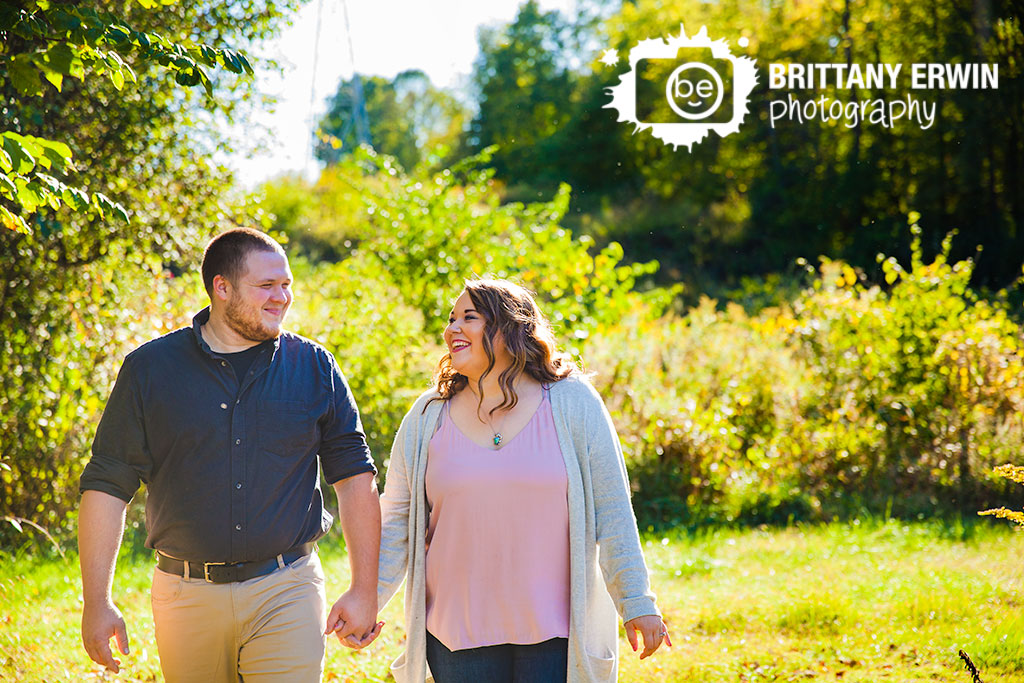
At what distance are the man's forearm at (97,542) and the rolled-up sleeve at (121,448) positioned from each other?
1.4 inches

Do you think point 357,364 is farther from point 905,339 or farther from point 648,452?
point 905,339

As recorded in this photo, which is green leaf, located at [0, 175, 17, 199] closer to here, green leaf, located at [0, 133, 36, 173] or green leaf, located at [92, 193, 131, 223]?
green leaf, located at [0, 133, 36, 173]

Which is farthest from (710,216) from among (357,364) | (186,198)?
(186,198)

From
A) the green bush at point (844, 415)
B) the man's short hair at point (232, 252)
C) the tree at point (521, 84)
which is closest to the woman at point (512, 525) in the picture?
the man's short hair at point (232, 252)

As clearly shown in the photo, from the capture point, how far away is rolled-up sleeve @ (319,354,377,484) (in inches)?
116

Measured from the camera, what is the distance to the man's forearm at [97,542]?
8.93 ft

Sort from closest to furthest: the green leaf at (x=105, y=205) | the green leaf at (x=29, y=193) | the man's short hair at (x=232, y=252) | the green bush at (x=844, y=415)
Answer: the man's short hair at (x=232, y=252)
the green leaf at (x=29, y=193)
the green leaf at (x=105, y=205)
the green bush at (x=844, y=415)

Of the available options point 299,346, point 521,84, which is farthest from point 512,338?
point 521,84

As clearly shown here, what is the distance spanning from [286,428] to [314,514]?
11.9 inches

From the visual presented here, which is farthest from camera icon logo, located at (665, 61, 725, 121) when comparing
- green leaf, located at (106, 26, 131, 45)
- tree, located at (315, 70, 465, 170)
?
tree, located at (315, 70, 465, 170)

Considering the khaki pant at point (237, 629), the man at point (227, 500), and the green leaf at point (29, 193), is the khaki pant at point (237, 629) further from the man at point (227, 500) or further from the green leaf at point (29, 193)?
the green leaf at point (29, 193)

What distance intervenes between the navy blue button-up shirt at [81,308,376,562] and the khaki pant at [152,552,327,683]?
3.8 inches

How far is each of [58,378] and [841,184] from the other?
63.2 ft

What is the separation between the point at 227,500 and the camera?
2791 millimetres
